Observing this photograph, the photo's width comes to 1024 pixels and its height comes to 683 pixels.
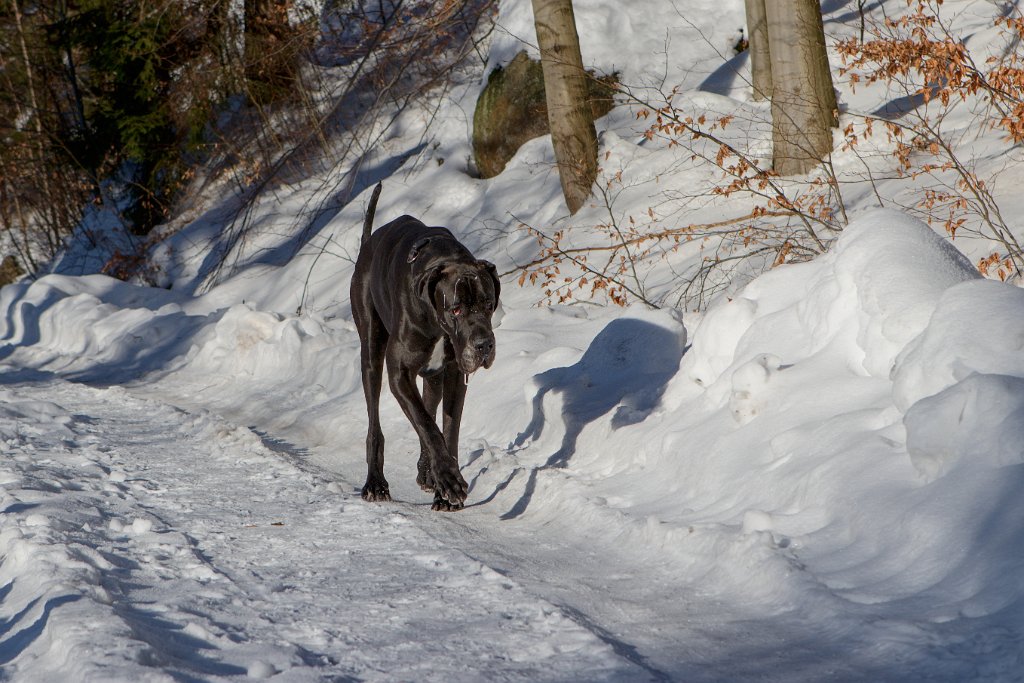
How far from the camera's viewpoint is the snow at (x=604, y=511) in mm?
3076

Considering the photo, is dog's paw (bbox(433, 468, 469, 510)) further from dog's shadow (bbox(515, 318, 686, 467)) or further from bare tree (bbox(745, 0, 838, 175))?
bare tree (bbox(745, 0, 838, 175))

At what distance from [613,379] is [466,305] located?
83.7 inches

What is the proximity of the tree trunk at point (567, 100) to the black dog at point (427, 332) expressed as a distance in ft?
18.0

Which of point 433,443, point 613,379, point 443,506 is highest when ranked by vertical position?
point 613,379

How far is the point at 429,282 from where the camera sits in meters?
5.03

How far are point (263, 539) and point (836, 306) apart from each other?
3.15m

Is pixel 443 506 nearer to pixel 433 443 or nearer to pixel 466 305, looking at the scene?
pixel 433 443

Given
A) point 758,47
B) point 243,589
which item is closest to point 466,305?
point 243,589

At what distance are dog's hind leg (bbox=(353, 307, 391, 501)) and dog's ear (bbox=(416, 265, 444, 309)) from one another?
Answer: 1.06 m

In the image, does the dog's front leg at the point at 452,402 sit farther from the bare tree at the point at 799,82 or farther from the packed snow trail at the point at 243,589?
the bare tree at the point at 799,82

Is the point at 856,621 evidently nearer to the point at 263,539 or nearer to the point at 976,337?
the point at 976,337

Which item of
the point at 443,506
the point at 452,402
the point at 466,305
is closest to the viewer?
the point at 466,305

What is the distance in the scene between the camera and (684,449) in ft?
17.7

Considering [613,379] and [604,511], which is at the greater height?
[613,379]
